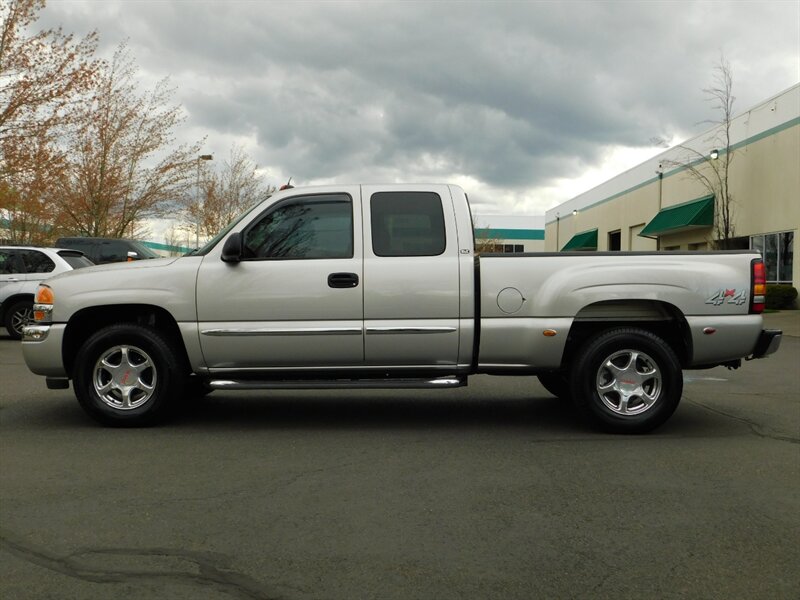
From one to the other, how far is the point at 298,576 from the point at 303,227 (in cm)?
389

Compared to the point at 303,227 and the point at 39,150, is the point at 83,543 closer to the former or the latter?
the point at 303,227

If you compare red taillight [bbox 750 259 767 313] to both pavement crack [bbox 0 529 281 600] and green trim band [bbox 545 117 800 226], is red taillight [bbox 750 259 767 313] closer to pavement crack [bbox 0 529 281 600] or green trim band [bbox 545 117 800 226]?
pavement crack [bbox 0 529 281 600]

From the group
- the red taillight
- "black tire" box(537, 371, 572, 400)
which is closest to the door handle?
"black tire" box(537, 371, 572, 400)

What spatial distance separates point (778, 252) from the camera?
2570 cm

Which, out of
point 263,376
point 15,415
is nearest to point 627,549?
point 263,376

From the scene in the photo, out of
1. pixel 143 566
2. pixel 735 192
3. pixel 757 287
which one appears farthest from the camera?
pixel 735 192

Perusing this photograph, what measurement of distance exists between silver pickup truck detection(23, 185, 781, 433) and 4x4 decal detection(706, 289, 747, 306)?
0.7 inches

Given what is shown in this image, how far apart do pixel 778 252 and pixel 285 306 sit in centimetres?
2304

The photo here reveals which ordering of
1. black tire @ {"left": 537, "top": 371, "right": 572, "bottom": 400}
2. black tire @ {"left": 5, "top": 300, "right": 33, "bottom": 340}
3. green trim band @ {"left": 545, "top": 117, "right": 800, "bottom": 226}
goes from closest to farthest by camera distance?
1. black tire @ {"left": 537, "top": 371, "right": 572, "bottom": 400}
2. black tire @ {"left": 5, "top": 300, "right": 33, "bottom": 340}
3. green trim band @ {"left": 545, "top": 117, "right": 800, "bottom": 226}

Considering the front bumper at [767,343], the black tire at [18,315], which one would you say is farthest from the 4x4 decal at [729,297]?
the black tire at [18,315]

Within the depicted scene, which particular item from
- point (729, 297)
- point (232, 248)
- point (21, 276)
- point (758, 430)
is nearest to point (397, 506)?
point (232, 248)

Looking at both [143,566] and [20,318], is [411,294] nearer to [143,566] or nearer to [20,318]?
[143,566]

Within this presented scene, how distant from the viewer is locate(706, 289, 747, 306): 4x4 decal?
6.82 meters

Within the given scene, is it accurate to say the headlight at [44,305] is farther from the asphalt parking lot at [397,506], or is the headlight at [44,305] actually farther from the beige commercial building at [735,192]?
the beige commercial building at [735,192]
